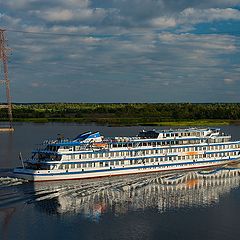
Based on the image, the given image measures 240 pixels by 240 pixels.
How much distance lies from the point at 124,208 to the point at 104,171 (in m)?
11.1

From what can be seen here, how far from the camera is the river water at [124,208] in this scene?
3350 cm

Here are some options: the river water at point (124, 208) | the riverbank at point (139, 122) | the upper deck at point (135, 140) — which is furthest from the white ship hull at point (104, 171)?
the riverbank at point (139, 122)

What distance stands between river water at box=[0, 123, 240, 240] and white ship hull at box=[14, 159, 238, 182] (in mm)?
894

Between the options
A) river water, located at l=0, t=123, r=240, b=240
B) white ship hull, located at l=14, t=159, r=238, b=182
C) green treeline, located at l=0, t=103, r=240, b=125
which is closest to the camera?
river water, located at l=0, t=123, r=240, b=240

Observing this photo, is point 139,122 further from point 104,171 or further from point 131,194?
point 131,194

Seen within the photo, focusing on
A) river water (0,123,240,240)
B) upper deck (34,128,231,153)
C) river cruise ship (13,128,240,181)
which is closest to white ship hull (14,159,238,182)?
river cruise ship (13,128,240,181)

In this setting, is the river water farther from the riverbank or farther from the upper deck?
the riverbank

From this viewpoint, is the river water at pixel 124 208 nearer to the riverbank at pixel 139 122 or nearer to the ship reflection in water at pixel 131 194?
the ship reflection in water at pixel 131 194

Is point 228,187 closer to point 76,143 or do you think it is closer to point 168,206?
point 168,206

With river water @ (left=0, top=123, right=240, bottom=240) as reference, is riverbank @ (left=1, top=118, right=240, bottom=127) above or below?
above

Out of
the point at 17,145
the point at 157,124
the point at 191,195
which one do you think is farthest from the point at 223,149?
the point at 157,124

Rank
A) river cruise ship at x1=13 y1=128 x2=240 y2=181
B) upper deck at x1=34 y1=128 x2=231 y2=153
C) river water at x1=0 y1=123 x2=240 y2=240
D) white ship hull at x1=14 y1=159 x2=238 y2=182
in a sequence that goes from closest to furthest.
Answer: river water at x1=0 y1=123 x2=240 y2=240, white ship hull at x1=14 y1=159 x2=238 y2=182, river cruise ship at x1=13 y1=128 x2=240 y2=181, upper deck at x1=34 y1=128 x2=231 y2=153

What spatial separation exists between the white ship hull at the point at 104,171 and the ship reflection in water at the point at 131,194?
95cm

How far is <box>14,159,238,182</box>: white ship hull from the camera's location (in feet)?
154
